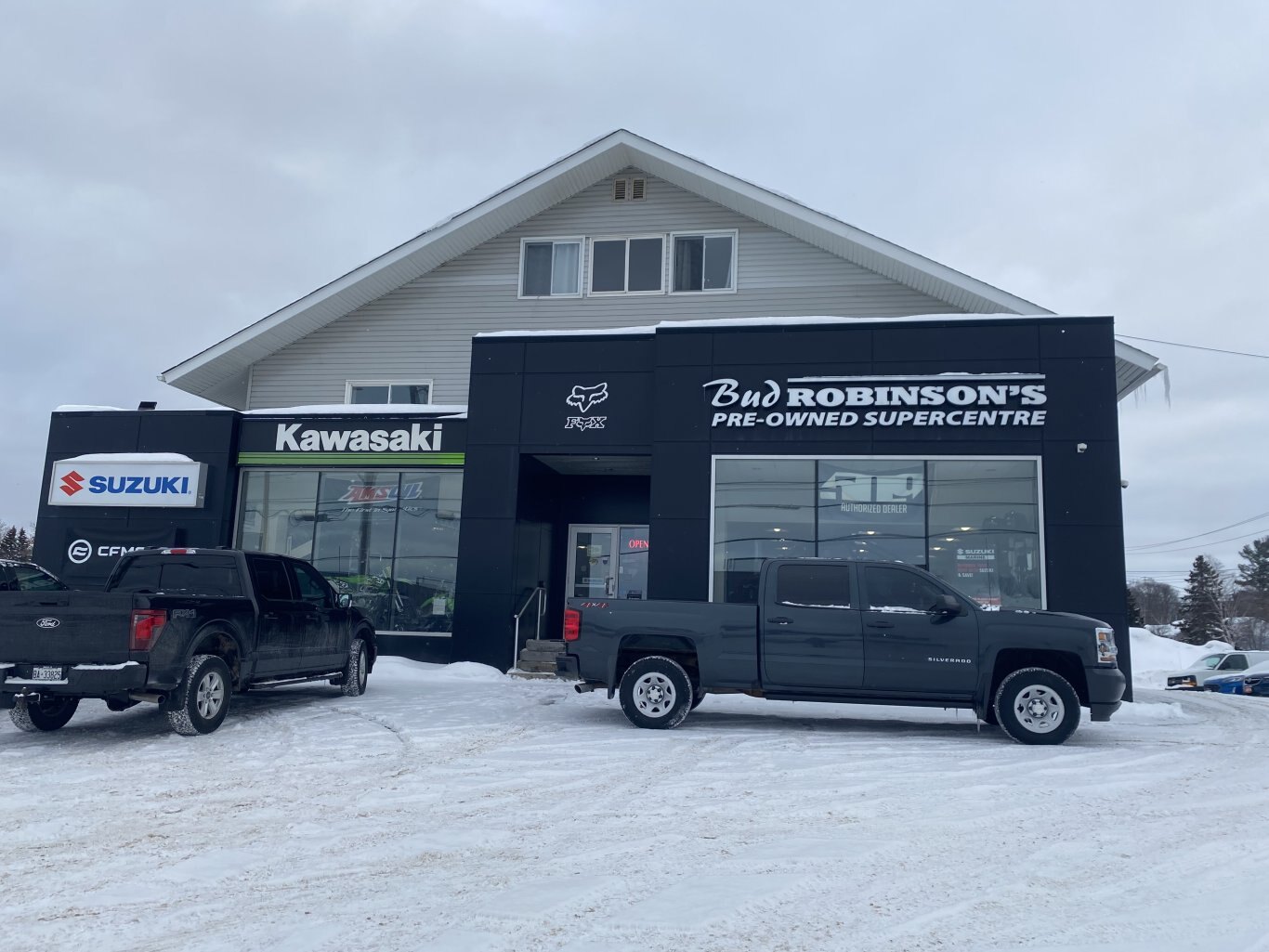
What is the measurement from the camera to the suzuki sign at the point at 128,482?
1880cm

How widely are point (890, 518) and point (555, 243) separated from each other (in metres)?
9.29

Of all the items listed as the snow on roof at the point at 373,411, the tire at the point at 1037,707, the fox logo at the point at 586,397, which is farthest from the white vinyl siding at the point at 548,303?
the tire at the point at 1037,707

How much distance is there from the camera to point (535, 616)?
63.3 ft

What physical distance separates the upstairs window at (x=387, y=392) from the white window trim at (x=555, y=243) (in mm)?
2640

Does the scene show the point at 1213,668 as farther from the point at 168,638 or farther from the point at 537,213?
the point at 168,638

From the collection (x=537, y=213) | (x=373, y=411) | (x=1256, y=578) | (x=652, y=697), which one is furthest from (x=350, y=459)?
(x=1256, y=578)

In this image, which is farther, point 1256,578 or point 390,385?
point 1256,578

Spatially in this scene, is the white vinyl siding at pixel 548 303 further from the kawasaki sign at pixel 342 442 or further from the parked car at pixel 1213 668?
the parked car at pixel 1213 668

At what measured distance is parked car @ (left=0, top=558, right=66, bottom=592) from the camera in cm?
1367

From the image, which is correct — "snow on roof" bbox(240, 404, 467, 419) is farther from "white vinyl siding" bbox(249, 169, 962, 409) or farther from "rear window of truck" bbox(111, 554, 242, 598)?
"rear window of truck" bbox(111, 554, 242, 598)

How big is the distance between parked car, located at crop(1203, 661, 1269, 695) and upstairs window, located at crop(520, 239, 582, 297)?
1828 centimetres

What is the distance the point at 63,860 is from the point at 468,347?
Result: 51.9ft

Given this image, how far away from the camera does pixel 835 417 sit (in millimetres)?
16125

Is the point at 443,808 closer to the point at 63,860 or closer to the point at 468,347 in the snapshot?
the point at 63,860
